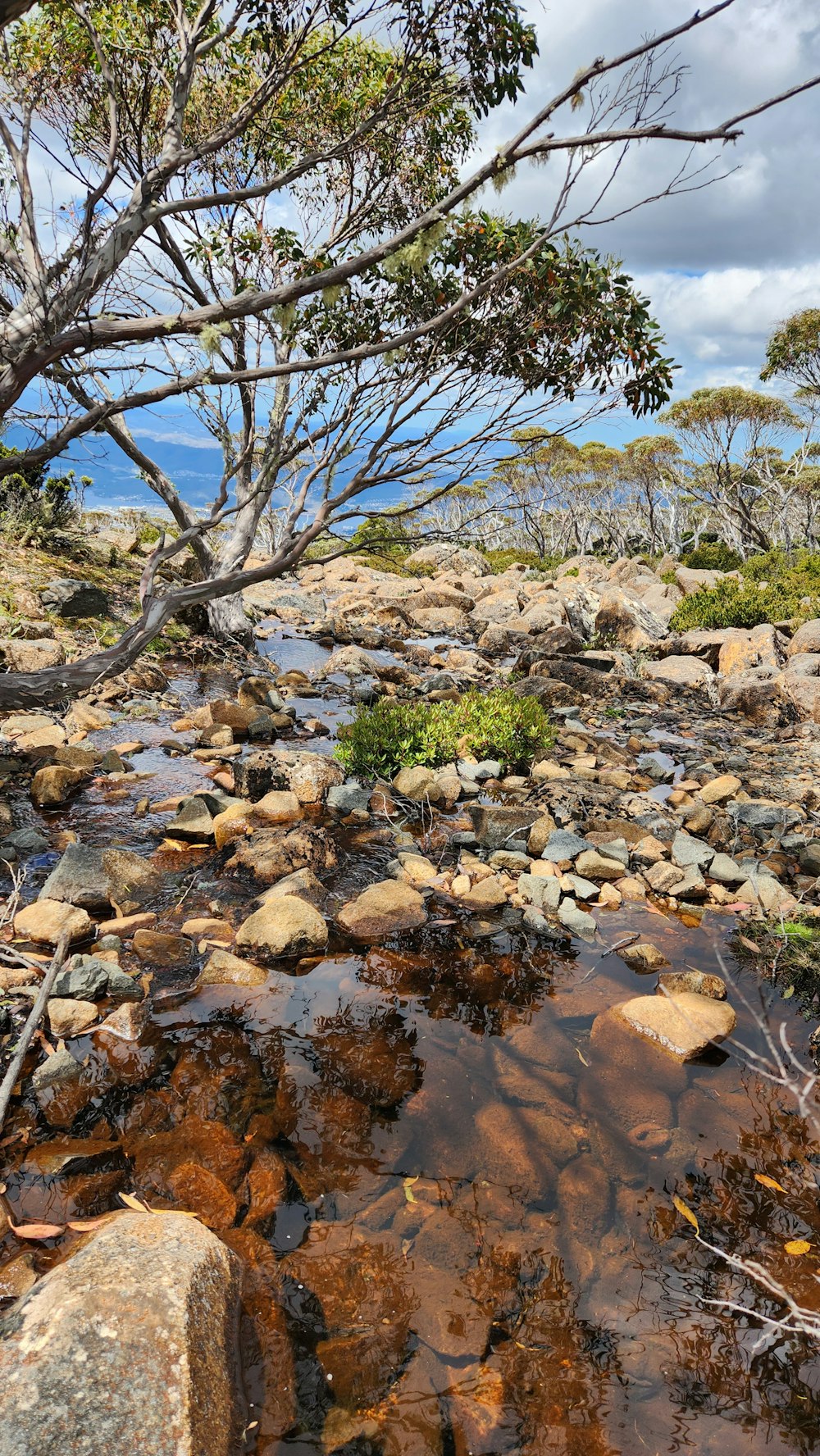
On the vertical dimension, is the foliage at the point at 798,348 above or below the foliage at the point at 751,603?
above

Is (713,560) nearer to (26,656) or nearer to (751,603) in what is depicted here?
(751,603)

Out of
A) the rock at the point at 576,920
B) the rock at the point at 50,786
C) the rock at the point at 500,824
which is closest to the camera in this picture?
the rock at the point at 576,920

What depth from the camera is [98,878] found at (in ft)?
18.3

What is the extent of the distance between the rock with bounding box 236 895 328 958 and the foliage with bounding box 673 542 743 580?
28342mm

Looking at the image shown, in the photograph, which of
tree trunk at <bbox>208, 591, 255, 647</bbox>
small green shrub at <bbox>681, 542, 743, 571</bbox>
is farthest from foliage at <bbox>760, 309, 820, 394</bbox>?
tree trunk at <bbox>208, 591, 255, 647</bbox>

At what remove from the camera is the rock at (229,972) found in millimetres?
4777

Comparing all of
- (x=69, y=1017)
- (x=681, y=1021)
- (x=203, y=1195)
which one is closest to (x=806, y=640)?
(x=681, y=1021)

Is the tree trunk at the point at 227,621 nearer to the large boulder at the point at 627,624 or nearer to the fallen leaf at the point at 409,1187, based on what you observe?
the large boulder at the point at 627,624


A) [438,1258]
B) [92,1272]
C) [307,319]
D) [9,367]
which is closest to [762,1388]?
[438,1258]

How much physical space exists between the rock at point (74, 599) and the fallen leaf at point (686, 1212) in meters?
13.3

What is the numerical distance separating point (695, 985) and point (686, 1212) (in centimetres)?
177

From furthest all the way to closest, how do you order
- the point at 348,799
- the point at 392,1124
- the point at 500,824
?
the point at 348,799 → the point at 500,824 → the point at 392,1124

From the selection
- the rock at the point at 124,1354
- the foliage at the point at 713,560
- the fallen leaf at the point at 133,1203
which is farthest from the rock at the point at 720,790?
the foliage at the point at 713,560

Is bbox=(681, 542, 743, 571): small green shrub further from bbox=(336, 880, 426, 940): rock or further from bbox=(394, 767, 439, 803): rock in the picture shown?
bbox=(336, 880, 426, 940): rock
